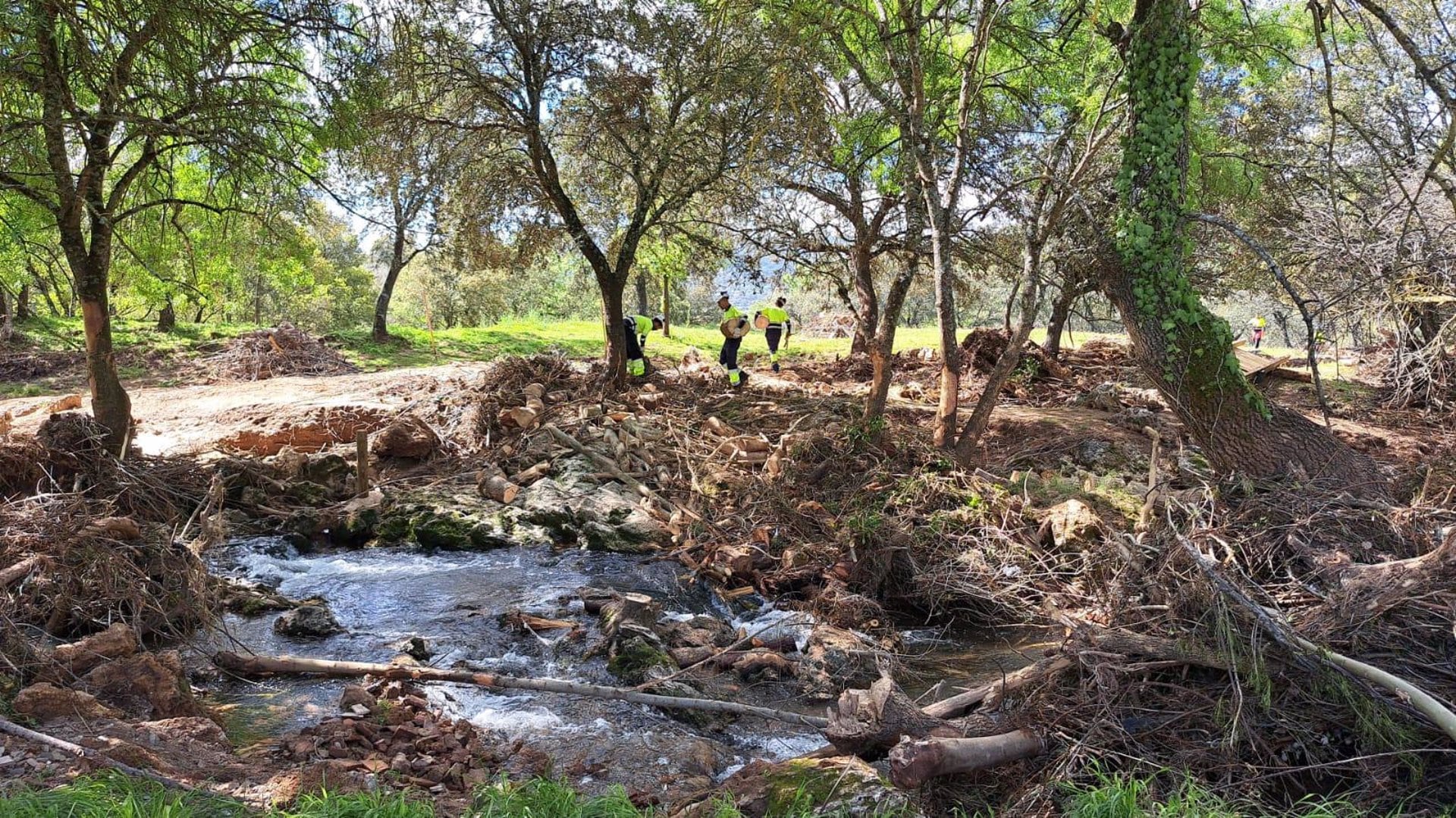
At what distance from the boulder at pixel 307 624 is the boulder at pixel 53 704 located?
2.17 m

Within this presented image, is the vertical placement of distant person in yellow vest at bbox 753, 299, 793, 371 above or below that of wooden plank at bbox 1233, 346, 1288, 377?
above

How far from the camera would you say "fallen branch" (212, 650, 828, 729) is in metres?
5.04

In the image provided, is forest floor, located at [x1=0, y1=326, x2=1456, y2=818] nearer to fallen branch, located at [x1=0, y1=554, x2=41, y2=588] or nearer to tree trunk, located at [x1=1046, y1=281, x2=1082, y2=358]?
fallen branch, located at [x1=0, y1=554, x2=41, y2=588]

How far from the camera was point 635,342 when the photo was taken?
14.2 meters

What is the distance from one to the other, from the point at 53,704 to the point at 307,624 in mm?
2403

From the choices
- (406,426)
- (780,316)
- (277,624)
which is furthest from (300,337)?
(277,624)

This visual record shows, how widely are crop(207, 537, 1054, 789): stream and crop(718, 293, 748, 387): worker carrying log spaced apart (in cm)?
567

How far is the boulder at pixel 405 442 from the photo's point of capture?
434 inches

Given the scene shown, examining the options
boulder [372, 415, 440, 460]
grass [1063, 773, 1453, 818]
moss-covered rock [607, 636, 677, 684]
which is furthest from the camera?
boulder [372, 415, 440, 460]

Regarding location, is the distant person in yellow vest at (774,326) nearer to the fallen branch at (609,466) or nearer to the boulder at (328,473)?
the fallen branch at (609,466)

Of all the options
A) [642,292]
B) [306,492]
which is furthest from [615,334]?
[642,292]

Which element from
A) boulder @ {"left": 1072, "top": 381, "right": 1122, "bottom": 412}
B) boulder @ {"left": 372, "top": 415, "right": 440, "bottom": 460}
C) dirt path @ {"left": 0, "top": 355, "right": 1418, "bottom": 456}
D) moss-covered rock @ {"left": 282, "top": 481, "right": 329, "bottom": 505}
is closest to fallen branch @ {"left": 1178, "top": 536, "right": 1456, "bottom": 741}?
dirt path @ {"left": 0, "top": 355, "right": 1418, "bottom": 456}

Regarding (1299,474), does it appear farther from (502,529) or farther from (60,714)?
(60,714)

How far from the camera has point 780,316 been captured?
16422 millimetres
